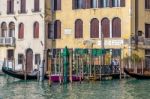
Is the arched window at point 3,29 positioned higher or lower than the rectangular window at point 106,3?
lower

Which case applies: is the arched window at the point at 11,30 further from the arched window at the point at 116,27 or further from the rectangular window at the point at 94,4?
the arched window at the point at 116,27

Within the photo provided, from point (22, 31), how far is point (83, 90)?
13.5 metres

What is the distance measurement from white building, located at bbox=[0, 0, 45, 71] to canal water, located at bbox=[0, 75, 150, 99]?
7.45m

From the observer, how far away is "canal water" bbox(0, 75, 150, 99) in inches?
759

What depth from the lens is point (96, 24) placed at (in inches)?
Result: 1253

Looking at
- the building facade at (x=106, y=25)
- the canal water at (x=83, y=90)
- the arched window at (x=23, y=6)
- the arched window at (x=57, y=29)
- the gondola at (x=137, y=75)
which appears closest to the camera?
the canal water at (x=83, y=90)

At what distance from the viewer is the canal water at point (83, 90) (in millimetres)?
19278

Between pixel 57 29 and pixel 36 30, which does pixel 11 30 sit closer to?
pixel 36 30

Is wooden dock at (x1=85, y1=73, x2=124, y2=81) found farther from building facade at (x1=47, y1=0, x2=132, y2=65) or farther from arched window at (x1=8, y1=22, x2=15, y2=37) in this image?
arched window at (x1=8, y1=22, x2=15, y2=37)

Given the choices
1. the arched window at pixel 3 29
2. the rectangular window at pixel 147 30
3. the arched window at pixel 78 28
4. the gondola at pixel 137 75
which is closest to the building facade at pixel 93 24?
the arched window at pixel 78 28

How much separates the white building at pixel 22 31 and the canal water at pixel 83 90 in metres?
7.45

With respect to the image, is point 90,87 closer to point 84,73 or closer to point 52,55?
point 84,73

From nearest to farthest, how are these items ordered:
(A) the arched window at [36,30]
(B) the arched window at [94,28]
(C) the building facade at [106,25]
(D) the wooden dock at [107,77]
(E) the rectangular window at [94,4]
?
(D) the wooden dock at [107,77] → (C) the building facade at [106,25] → (B) the arched window at [94,28] → (E) the rectangular window at [94,4] → (A) the arched window at [36,30]

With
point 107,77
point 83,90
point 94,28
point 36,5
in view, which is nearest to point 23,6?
point 36,5
